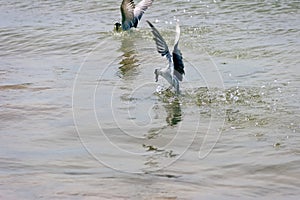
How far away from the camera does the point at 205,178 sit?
457cm

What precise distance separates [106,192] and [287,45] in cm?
511

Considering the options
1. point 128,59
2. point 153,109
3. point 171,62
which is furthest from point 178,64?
point 128,59

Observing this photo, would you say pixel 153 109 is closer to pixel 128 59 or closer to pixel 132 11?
pixel 128 59

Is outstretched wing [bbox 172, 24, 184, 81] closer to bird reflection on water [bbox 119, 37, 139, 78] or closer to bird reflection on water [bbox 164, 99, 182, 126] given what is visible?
bird reflection on water [bbox 164, 99, 182, 126]

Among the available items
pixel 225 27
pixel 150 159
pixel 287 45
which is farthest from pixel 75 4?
pixel 150 159

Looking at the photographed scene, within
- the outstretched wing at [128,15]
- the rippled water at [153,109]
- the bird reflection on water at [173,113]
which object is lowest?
the bird reflection on water at [173,113]

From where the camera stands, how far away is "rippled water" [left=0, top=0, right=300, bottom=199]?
4516 mm

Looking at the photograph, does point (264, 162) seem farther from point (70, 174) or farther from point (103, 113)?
point (103, 113)

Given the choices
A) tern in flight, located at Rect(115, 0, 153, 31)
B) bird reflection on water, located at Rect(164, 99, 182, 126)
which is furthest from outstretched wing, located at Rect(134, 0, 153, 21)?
bird reflection on water, located at Rect(164, 99, 182, 126)

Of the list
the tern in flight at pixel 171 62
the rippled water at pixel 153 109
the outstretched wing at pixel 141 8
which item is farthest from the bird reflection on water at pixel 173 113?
the outstretched wing at pixel 141 8

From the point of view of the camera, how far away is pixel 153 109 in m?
6.69

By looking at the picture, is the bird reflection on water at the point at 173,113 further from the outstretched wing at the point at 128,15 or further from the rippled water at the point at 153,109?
the outstretched wing at the point at 128,15

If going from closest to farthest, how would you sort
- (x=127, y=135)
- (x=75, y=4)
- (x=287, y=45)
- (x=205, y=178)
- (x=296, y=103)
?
(x=205, y=178), (x=127, y=135), (x=296, y=103), (x=287, y=45), (x=75, y=4)

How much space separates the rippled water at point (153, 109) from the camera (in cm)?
452
